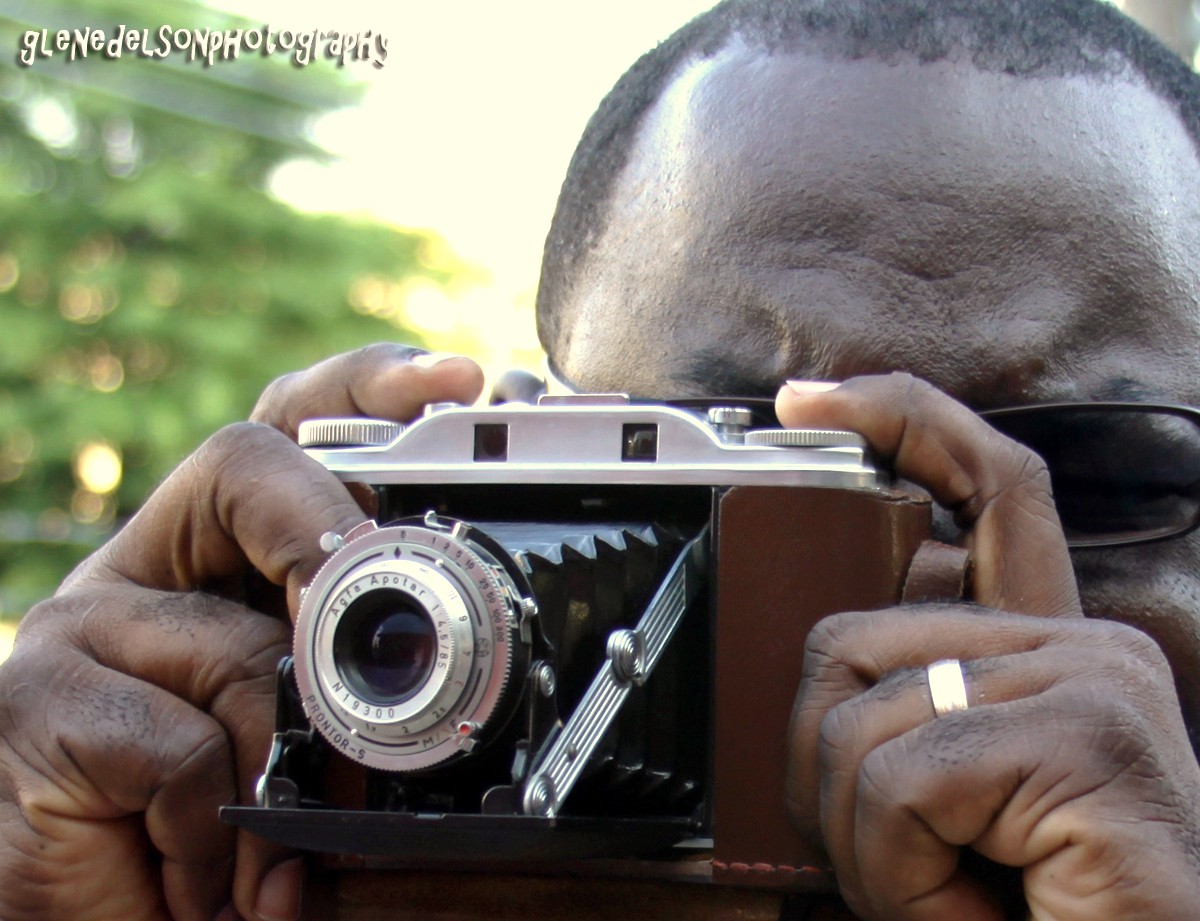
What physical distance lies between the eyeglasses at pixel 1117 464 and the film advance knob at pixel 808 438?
29 centimetres

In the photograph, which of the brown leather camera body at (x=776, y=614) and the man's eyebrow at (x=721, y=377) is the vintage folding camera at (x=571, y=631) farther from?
the man's eyebrow at (x=721, y=377)

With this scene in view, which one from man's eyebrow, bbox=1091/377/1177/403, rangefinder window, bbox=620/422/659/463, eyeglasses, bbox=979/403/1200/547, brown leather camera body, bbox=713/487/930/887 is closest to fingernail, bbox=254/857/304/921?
brown leather camera body, bbox=713/487/930/887

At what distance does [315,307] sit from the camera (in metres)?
15.9

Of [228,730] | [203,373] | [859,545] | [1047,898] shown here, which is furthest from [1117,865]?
[203,373]

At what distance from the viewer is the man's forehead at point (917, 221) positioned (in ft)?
6.33

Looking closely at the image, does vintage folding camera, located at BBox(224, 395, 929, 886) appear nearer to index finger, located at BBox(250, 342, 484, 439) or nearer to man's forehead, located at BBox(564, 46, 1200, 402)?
index finger, located at BBox(250, 342, 484, 439)

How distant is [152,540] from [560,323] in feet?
2.60

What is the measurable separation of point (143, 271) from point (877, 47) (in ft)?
45.2

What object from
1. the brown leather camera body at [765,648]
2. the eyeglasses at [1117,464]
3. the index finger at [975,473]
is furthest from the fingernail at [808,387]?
the eyeglasses at [1117,464]

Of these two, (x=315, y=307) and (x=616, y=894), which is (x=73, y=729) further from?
(x=315, y=307)

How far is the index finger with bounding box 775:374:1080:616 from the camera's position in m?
1.58

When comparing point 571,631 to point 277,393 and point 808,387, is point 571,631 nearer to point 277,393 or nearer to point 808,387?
point 808,387

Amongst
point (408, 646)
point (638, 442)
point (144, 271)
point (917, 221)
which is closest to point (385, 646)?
point (408, 646)

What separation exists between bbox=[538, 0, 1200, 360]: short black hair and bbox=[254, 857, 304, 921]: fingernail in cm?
98
